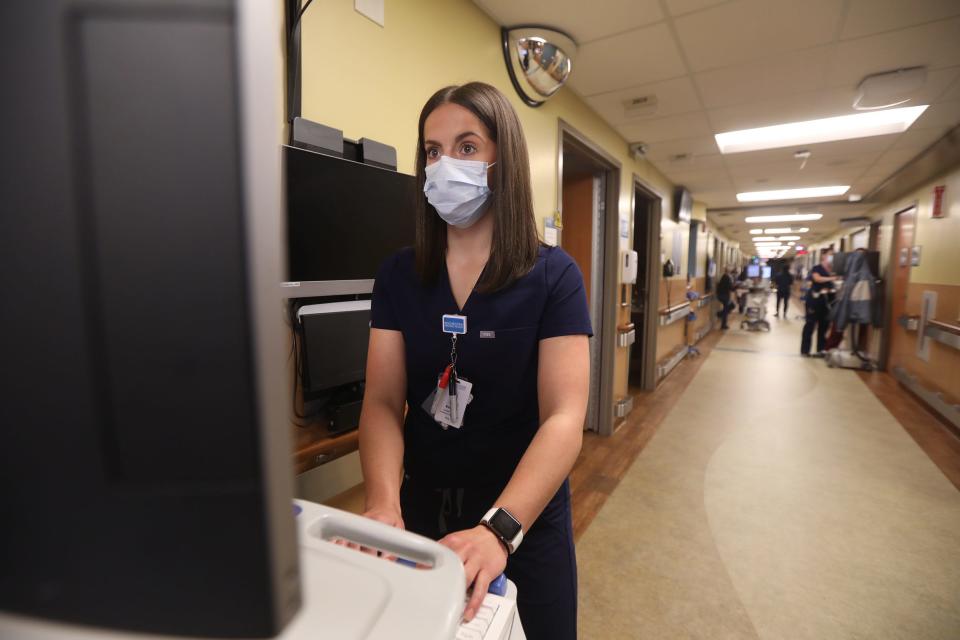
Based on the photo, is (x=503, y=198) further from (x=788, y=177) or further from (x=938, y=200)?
(x=788, y=177)

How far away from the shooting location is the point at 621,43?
241cm

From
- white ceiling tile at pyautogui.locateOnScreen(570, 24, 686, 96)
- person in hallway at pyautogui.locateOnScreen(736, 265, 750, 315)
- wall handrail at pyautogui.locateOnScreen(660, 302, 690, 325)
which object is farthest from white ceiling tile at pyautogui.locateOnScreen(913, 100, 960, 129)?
person in hallway at pyautogui.locateOnScreen(736, 265, 750, 315)

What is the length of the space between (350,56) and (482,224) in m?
0.91

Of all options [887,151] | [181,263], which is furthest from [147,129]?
[887,151]

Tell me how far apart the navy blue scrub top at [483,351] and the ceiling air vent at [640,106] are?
275 cm

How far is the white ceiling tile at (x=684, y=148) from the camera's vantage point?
418 cm

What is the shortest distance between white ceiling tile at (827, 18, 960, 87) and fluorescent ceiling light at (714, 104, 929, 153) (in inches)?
38.5

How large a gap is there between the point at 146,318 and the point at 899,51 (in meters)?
3.65

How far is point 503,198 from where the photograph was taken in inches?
37.0

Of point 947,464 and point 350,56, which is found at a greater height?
point 350,56

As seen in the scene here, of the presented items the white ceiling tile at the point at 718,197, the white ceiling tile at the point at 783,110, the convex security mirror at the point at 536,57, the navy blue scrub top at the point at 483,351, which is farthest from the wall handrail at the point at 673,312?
the navy blue scrub top at the point at 483,351

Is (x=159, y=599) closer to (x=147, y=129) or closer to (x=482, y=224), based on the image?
(x=147, y=129)

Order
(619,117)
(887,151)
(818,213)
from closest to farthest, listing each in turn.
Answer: (619,117) < (887,151) < (818,213)

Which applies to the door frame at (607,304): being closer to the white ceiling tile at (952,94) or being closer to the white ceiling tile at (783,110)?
the white ceiling tile at (783,110)
